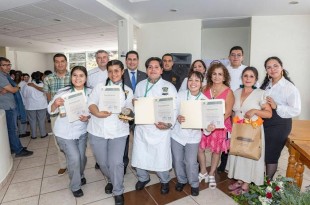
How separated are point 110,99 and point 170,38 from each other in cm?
461

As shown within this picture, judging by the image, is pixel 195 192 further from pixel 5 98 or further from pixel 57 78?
pixel 5 98

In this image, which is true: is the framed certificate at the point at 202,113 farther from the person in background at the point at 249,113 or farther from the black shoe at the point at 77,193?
the black shoe at the point at 77,193

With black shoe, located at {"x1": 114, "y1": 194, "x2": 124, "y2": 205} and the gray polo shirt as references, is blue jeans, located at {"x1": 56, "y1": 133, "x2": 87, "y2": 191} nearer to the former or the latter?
black shoe, located at {"x1": 114, "y1": 194, "x2": 124, "y2": 205}

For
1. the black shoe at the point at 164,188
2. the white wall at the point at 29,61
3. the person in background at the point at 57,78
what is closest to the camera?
the black shoe at the point at 164,188

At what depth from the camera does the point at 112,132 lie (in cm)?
225

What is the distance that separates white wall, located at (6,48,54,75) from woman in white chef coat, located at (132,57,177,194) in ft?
40.8

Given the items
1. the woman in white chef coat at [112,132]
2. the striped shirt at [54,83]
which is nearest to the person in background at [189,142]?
the woman in white chef coat at [112,132]

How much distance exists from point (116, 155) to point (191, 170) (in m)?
0.85

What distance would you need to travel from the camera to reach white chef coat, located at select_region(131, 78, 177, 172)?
7.78ft

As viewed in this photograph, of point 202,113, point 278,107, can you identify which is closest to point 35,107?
point 202,113

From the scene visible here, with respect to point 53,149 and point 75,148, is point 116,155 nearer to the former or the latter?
point 75,148

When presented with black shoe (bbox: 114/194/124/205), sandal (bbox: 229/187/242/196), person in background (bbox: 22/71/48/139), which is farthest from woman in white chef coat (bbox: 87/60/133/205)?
person in background (bbox: 22/71/48/139)

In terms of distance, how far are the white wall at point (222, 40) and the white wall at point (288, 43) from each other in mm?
1122

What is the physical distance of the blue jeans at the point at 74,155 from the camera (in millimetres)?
2336
